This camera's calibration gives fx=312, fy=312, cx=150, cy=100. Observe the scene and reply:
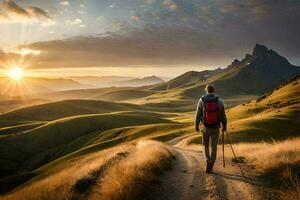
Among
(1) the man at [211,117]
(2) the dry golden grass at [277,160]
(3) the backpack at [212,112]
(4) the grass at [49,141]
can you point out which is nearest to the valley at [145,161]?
(2) the dry golden grass at [277,160]

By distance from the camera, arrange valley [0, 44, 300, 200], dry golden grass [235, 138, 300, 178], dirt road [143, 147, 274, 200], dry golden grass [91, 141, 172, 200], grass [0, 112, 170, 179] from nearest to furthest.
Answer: dry golden grass [91, 141, 172, 200] < dirt road [143, 147, 274, 200] < valley [0, 44, 300, 200] < dry golden grass [235, 138, 300, 178] < grass [0, 112, 170, 179]

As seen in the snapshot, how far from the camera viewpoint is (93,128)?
117m

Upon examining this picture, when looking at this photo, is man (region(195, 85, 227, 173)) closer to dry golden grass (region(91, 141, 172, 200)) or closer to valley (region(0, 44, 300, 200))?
valley (region(0, 44, 300, 200))

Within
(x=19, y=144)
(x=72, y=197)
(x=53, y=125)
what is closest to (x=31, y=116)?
(x=53, y=125)

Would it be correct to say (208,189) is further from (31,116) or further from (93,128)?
(31,116)

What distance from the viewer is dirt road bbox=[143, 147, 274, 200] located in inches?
430

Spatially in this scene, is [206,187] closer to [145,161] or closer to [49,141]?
[145,161]

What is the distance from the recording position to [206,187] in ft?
39.9

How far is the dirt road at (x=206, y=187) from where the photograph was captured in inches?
430

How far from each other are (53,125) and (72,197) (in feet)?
361

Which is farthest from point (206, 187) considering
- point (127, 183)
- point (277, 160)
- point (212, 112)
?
point (277, 160)

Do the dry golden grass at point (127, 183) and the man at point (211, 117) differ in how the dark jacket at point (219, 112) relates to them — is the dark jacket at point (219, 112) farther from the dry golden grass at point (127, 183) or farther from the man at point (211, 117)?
the dry golden grass at point (127, 183)

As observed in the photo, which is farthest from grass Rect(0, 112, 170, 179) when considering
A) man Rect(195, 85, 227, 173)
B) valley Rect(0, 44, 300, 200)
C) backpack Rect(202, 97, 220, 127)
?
backpack Rect(202, 97, 220, 127)

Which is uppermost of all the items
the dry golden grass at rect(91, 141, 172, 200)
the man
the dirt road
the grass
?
the man
